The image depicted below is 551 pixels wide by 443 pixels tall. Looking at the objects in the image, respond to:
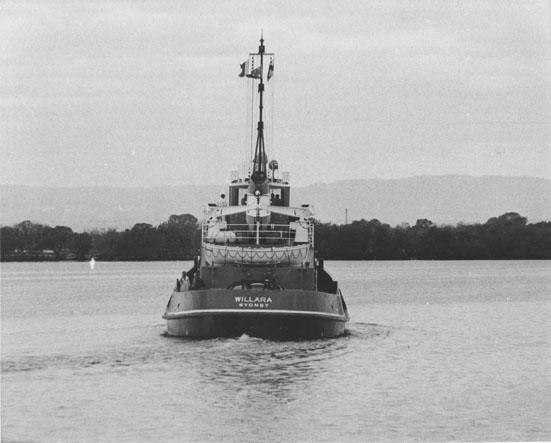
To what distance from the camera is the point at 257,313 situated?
34375 mm

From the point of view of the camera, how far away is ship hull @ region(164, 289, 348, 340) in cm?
3431

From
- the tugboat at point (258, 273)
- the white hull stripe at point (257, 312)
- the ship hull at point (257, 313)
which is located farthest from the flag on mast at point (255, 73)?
the white hull stripe at point (257, 312)

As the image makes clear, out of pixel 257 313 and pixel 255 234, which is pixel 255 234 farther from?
pixel 257 313

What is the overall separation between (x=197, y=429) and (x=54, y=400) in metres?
4.53

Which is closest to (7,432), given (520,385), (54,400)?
(54,400)

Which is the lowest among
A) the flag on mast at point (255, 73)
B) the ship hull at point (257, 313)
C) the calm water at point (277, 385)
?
the calm water at point (277, 385)

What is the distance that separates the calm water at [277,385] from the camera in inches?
939

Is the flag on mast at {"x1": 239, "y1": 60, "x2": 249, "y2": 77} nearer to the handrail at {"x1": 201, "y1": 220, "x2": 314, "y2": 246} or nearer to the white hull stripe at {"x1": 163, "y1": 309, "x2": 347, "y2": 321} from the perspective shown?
the handrail at {"x1": 201, "y1": 220, "x2": 314, "y2": 246}

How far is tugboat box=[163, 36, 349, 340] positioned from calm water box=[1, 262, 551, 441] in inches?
27.5

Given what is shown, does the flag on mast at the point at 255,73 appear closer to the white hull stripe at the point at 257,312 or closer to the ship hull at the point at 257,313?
the ship hull at the point at 257,313

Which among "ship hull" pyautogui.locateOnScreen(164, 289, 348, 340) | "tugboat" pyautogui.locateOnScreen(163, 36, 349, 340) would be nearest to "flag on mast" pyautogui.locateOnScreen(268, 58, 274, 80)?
"tugboat" pyautogui.locateOnScreen(163, 36, 349, 340)

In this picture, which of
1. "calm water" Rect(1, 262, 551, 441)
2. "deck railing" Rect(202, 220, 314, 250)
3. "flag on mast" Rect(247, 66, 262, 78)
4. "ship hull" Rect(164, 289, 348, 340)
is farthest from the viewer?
"flag on mast" Rect(247, 66, 262, 78)

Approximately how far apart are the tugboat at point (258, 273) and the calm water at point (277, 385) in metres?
0.70

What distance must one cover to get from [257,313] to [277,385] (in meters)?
6.18
